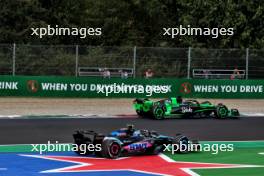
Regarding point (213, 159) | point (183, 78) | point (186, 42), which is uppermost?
point (186, 42)

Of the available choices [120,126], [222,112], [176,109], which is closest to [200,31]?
[222,112]

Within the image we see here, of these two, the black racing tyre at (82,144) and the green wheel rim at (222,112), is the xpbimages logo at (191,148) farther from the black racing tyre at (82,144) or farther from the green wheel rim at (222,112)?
the green wheel rim at (222,112)

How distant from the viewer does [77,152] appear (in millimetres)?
13727

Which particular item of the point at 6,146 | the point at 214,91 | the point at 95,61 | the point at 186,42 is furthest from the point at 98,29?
the point at 6,146

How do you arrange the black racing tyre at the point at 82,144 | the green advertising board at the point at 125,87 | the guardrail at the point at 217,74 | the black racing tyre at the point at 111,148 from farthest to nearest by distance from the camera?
1. the guardrail at the point at 217,74
2. the green advertising board at the point at 125,87
3. the black racing tyre at the point at 82,144
4. the black racing tyre at the point at 111,148

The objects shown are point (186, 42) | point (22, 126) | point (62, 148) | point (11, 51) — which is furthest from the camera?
point (186, 42)

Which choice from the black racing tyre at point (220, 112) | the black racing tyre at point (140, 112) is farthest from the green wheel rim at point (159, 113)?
the black racing tyre at point (220, 112)

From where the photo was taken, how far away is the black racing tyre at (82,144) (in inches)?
525

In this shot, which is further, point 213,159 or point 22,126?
point 22,126

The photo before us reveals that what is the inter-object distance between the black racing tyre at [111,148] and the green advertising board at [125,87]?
1369cm

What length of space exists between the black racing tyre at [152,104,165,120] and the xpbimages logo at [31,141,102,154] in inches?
262

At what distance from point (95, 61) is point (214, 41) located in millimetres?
13593

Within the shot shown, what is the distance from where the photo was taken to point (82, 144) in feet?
43.9

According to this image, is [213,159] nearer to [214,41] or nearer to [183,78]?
[183,78]
